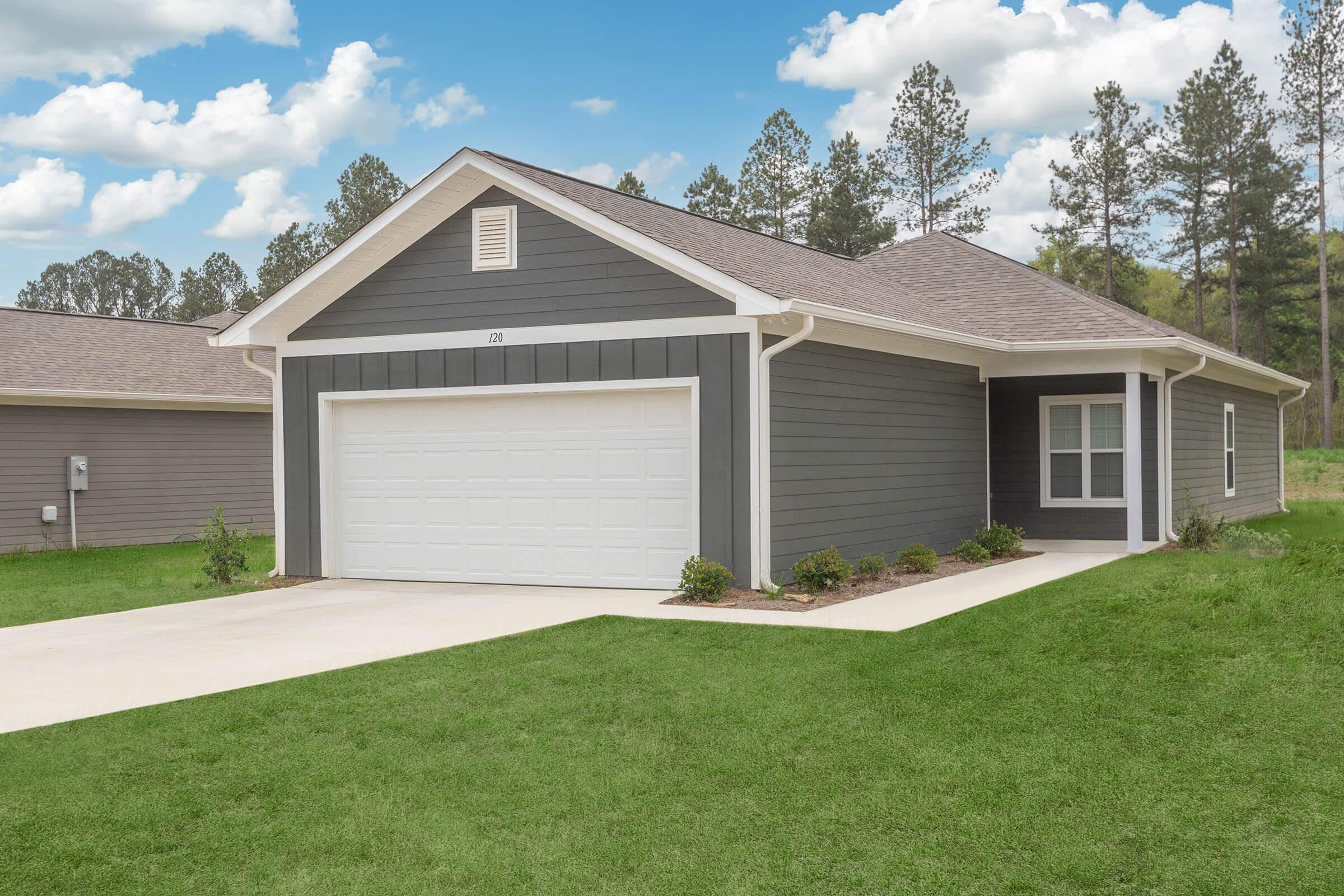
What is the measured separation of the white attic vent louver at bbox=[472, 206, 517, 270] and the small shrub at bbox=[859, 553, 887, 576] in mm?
4732

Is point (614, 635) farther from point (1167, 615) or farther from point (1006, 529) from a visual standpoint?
point (1006, 529)

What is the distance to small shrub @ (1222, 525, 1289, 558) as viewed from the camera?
43.4 feet

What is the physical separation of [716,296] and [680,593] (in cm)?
283

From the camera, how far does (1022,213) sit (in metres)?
44.1

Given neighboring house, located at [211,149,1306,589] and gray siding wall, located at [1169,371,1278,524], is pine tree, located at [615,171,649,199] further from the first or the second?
neighboring house, located at [211,149,1306,589]

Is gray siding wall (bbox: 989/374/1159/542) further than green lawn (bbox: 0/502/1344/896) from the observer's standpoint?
Yes

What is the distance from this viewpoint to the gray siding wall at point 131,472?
17406 millimetres

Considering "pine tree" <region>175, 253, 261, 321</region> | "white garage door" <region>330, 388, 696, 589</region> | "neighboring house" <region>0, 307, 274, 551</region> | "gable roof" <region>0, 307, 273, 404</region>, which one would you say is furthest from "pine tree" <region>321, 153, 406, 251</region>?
"white garage door" <region>330, 388, 696, 589</region>

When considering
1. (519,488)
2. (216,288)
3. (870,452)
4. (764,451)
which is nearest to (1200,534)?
(870,452)

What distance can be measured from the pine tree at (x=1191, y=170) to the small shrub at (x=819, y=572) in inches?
1251

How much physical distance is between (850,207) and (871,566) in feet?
89.5

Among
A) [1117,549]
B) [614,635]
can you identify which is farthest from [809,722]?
[1117,549]

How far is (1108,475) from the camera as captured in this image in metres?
16.1

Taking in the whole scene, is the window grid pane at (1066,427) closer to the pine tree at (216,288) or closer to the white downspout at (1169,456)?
the white downspout at (1169,456)
